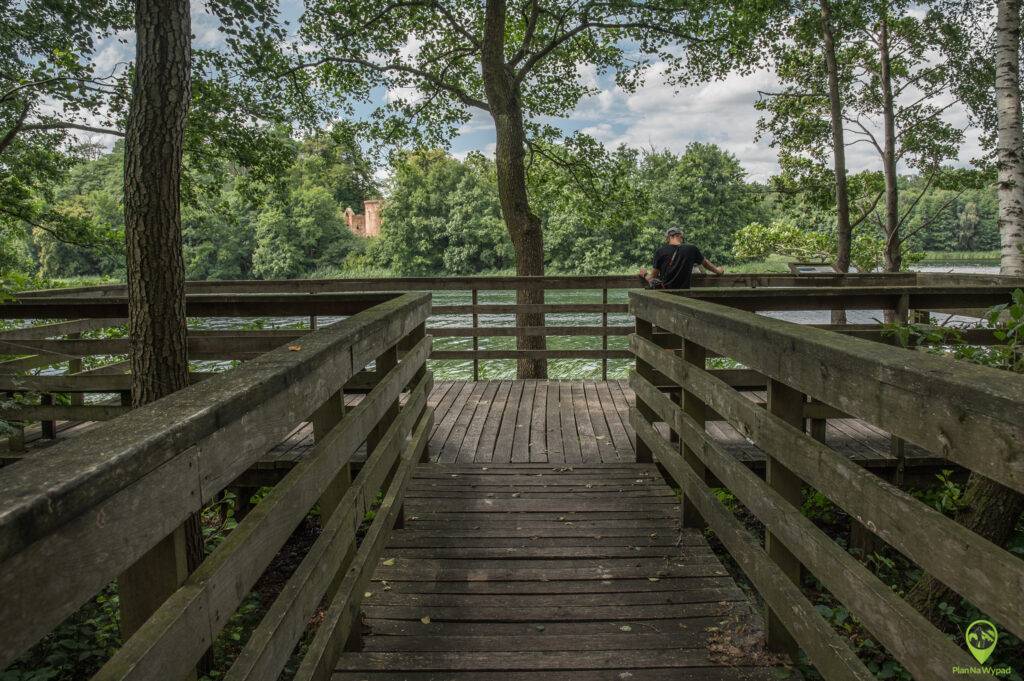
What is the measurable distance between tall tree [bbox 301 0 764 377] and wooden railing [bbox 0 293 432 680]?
24.5ft

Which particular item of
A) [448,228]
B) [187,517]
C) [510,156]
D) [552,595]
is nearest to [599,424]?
[552,595]

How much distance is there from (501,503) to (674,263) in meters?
4.24

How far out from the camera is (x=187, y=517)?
118 centimetres

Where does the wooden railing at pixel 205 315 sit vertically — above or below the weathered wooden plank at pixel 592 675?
above

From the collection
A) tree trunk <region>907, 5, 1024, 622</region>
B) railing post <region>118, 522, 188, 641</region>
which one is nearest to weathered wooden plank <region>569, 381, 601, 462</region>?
railing post <region>118, 522, 188, 641</region>

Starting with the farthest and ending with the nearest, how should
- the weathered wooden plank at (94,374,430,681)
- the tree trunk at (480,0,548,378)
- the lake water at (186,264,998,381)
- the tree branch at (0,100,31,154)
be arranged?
the lake water at (186,264,998,381), the tree trunk at (480,0,548,378), the tree branch at (0,100,31,154), the weathered wooden plank at (94,374,430,681)

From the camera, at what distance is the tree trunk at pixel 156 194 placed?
142 inches

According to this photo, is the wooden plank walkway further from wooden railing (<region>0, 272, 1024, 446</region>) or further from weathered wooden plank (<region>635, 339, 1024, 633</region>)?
wooden railing (<region>0, 272, 1024, 446</region>)

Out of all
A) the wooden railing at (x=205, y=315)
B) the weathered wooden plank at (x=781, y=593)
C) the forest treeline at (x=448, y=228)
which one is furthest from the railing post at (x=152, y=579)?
the forest treeline at (x=448, y=228)

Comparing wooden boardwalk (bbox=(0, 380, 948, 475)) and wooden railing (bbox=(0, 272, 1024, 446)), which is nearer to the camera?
wooden railing (bbox=(0, 272, 1024, 446))

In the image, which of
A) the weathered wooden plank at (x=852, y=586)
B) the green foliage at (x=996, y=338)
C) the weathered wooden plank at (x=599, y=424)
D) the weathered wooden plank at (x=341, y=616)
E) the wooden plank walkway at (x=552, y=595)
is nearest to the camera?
the weathered wooden plank at (x=852, y=586)

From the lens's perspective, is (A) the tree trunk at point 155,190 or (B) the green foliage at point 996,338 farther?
(A) the tree trunk at point 155,190

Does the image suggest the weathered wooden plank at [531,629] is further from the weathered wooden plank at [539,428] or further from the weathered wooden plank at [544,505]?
the weathered wooden plank at [539,428]

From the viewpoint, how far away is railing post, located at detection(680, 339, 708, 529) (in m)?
3.41
